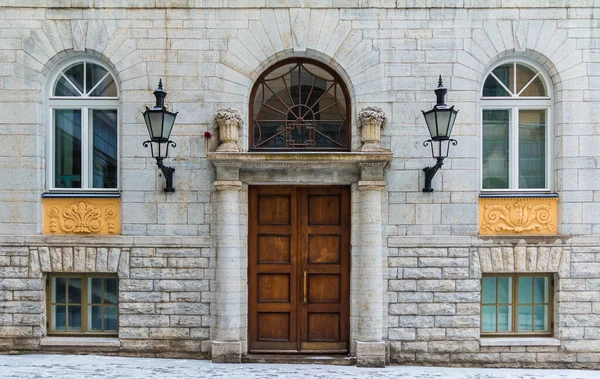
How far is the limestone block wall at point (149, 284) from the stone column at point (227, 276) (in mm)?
248


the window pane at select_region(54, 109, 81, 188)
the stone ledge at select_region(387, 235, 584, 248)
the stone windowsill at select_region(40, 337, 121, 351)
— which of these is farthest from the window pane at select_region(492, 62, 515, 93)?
the stone windowsill at select_region(40, 337, 121, 351)

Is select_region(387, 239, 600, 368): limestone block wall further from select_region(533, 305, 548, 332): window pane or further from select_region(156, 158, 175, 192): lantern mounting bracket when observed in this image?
select_region(156, 158, 175, 192): lantern mounting bracket

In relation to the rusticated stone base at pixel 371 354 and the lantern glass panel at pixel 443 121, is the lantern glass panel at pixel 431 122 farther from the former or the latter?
the rusticated stone base at pixel 371 354

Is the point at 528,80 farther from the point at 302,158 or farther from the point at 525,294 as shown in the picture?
the point at 302,158

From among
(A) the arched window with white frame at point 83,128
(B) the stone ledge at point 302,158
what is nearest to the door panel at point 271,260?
(B) the stone ledge at point 302,158

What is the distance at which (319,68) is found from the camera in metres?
8.89

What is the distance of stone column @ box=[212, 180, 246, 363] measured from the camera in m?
8.41

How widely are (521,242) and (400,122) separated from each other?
2.76m

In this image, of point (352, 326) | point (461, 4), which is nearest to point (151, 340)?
point (352, 326)

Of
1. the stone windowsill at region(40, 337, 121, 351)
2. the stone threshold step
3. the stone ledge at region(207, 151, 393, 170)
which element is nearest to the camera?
the stone ledge at region(207, 151, 393, 170)

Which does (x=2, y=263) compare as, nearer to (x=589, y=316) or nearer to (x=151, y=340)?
(x=151, y=340)

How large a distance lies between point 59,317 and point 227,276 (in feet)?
9.91

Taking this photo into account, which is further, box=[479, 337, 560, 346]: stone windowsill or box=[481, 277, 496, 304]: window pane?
box=[481, 277, 496, 304]: window pane

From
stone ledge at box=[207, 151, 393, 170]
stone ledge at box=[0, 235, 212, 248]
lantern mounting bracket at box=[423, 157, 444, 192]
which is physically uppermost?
stone ledge at box=[207, 151, 393, 170]
